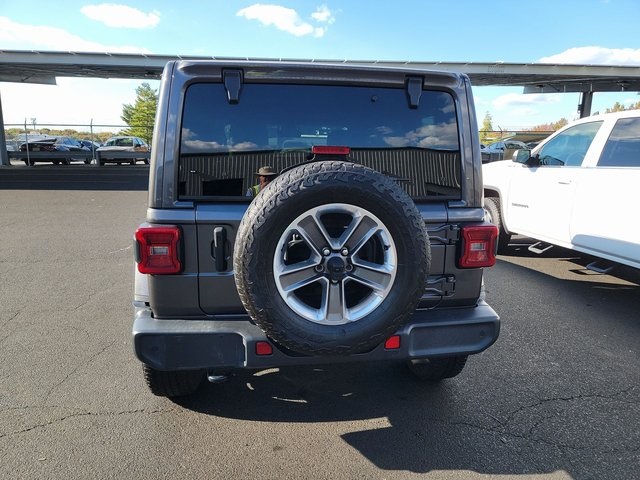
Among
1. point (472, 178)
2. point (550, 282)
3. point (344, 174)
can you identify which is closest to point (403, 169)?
point (472, 178)

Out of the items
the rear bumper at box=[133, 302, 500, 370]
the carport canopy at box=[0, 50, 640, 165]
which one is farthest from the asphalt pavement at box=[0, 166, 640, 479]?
the carport canopy at box=[0, 50, 640, 165]

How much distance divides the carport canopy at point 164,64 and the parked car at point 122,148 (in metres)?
4.39

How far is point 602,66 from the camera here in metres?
20.0

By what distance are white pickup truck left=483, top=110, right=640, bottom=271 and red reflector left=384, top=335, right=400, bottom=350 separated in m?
2.02

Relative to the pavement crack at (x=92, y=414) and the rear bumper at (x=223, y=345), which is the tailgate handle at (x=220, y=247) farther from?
the pavement crack at (x=92, y=414)

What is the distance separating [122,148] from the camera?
26734 millimetres

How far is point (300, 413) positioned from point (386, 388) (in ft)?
2.23

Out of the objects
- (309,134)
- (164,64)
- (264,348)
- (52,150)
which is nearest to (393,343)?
(264,348)

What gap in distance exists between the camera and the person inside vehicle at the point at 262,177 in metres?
2.39

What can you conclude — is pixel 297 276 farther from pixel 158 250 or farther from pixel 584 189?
pixel 584 189

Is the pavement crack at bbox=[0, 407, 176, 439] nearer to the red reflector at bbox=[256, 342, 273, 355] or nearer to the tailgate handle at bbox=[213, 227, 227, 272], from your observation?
the red reflector at bbox=[256, 342, 273, 355]

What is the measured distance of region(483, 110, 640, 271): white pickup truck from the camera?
4.38 meters

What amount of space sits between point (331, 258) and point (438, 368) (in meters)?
Answer: 1.43

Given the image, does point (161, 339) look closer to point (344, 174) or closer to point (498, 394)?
point (344, 174)
